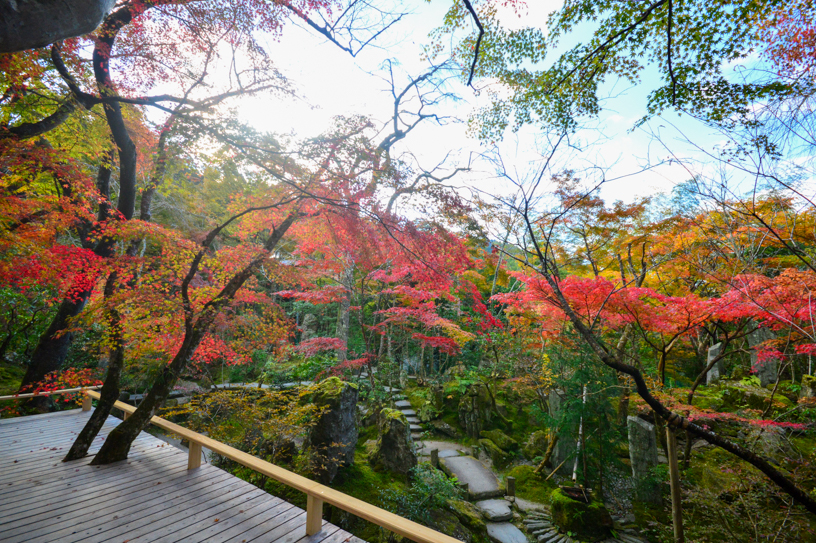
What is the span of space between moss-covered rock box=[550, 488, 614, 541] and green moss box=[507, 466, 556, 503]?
128cm

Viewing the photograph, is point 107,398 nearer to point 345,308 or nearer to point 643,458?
point 345,308

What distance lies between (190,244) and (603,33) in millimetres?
6084

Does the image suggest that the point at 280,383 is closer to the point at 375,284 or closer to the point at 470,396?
the point at 375,284

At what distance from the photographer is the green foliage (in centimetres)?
458

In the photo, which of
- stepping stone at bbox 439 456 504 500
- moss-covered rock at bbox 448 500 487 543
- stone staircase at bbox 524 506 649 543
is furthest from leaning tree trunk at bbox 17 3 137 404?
stone staircase at bbox 524 506 649 543

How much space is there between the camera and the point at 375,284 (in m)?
10.2

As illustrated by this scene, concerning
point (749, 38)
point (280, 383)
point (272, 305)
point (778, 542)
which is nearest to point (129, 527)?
point (272, 305)

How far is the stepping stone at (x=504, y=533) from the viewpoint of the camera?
16.1ft

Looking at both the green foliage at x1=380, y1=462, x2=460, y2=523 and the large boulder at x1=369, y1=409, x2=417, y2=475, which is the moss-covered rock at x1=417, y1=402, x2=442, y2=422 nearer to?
the large boulder at x1=369, y1=409, x2=417, y2=475

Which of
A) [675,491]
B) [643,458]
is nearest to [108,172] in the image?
[675,491]

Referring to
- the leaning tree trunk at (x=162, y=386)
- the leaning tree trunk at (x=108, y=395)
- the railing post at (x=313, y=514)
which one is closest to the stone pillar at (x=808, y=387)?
the railing post at (x=313, y=514)

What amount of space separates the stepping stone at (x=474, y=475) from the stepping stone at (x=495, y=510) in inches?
7.3

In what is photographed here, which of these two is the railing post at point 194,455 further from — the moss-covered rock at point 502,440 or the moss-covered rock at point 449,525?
the moss-covered rock at point 502,440

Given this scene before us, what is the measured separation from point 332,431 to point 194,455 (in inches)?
86.4
